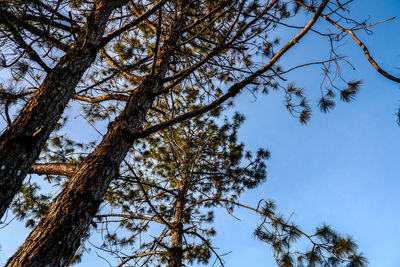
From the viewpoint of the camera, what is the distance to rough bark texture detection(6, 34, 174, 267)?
137cm

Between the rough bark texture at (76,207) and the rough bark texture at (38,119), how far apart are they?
31 centimetres

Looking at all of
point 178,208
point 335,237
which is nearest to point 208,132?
point 178,208

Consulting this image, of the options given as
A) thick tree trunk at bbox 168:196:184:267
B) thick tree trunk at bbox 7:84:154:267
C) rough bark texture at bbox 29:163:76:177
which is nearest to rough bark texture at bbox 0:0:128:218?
thick tree trunk at bbox 7:84:154:267

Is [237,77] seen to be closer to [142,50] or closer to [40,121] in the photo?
[142,50]

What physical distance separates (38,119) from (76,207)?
2.56ft

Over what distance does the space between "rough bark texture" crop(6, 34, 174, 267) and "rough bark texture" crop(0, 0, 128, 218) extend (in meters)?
0.31

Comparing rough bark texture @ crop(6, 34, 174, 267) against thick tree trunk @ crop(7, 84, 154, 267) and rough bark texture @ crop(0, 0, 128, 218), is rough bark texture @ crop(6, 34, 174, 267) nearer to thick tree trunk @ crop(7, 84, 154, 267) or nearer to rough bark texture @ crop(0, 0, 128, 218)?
thick tree trunk @ crop(7, 84, 154, 267)

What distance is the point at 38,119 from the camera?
1770 mm

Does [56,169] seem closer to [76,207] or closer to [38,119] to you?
[38,119]

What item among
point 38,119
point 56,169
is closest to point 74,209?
point 38,119

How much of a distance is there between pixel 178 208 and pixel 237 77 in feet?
9.68

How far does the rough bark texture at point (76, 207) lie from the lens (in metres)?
1.37

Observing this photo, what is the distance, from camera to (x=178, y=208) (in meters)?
4.44

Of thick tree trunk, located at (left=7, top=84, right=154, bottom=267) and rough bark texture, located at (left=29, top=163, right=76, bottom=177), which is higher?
rough bark texture, located at (left=29, top=163, right=76, bottom=177)
